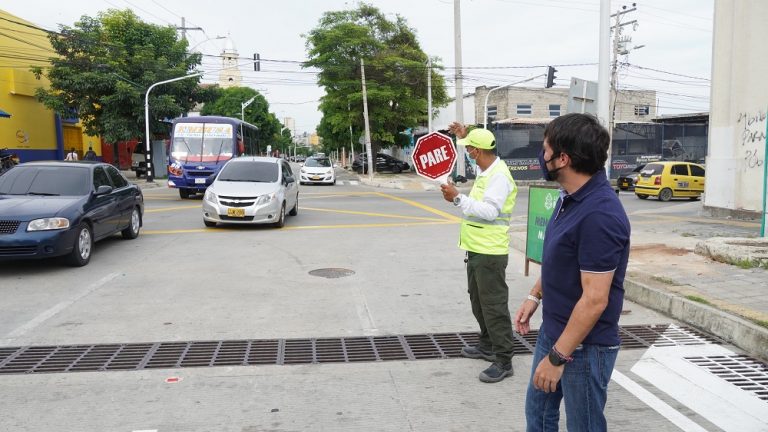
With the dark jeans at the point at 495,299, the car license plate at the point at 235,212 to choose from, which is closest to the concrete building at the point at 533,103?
the car license plate at the point at 235,212

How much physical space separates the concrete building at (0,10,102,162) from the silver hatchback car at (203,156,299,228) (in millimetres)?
20995

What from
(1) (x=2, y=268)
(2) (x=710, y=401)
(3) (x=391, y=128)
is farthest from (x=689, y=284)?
(3) (x=391, y=128)

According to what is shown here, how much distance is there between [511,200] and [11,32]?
3379 centimetres

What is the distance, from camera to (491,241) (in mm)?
4426

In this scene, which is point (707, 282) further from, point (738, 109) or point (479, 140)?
point (738, 109)

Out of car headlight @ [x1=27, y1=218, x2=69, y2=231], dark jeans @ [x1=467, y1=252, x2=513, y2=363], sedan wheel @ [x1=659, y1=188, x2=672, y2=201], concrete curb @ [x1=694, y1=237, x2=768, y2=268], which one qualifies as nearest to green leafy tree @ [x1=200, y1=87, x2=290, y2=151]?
sedan wheel @ [x1=659, y1=188, x2=672, y2=201]

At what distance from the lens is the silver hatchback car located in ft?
40.7

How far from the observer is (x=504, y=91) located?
177ft

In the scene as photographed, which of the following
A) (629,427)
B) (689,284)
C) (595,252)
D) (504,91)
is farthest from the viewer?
(504,91)

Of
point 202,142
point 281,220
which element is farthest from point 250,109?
point 281,220

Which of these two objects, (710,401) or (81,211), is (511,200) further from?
(81,211)

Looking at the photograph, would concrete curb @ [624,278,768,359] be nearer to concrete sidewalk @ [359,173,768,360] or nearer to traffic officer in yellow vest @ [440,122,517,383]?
concrete sidewalk @ [359,173,768,360]

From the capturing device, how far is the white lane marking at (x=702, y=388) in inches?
149

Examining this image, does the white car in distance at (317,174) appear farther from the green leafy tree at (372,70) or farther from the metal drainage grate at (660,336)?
the metal drainage grate at (660,336)
